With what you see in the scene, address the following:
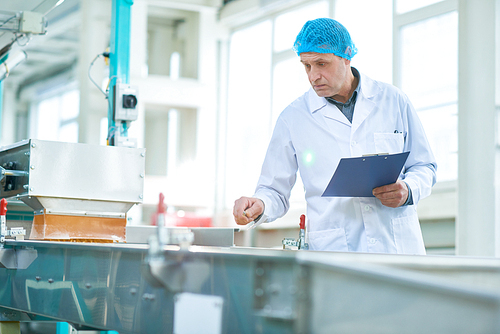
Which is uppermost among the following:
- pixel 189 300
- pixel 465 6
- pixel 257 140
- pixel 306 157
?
pixel 465 6

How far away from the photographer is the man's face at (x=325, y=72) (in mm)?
1787

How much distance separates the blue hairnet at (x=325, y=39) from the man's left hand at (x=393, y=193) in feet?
1.47

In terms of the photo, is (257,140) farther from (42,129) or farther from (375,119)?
(42,129)

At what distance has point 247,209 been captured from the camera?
1.74 metres

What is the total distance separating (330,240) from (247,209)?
26 cm

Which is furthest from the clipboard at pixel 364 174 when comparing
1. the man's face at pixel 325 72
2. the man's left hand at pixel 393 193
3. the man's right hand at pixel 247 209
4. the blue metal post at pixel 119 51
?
the blue metal post at pixel 119 51

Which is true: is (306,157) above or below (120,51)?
below

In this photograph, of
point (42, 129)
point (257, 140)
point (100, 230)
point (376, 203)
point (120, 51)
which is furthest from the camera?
point (42, 129)

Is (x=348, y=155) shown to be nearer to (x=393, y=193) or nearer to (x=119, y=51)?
(x=393, y=193)

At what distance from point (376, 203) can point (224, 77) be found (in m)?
5.93

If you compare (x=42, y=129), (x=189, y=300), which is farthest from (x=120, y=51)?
(x=42, y=129)

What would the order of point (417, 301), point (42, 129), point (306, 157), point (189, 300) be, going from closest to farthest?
1. point (417, 301)
2. point (189, 300)
3. point (306, 157)
4. point (42, 129)

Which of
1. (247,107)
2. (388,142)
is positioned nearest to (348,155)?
(388,142)

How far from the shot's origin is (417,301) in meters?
0.74
